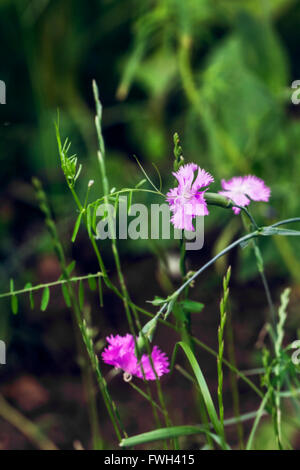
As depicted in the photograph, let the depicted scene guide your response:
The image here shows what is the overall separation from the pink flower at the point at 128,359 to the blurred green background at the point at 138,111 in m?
0.48

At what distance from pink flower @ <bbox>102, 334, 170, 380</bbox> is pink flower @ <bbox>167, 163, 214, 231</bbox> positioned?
0.33ft

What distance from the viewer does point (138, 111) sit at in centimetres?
133

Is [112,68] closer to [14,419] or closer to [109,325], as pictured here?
[109,325]

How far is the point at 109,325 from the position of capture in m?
1.02

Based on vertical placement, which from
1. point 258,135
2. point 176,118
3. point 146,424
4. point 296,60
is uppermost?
point 296,60

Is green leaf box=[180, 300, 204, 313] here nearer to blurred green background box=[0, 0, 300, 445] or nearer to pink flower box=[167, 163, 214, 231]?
pink flower box=[167, 163, 214, 231]

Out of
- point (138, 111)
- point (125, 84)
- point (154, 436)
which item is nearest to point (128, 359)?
point (154, 436)

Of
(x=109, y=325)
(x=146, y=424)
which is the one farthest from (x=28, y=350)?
(x=146, y=424)

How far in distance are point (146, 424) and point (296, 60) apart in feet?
2.96

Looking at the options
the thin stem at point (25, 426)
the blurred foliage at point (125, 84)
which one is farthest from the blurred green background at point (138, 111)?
the thin stem at point (25, 426)

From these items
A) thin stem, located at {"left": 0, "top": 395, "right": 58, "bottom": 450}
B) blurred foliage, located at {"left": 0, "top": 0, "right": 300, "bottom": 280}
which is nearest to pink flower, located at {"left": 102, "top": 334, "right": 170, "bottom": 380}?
thin stem, located at {"left": 0, "top": 395, "right": 58, "bottom": 450}

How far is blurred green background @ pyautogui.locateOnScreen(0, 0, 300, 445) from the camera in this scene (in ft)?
3.19

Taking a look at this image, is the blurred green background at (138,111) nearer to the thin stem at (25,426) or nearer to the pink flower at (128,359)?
the thin stem at (25,426)
